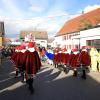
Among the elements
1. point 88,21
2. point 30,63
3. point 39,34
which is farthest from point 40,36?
point 30,63

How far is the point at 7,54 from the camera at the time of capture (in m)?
53.5

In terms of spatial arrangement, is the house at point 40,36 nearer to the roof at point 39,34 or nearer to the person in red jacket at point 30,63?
the roof at point 39,34

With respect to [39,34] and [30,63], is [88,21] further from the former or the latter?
[39,34]

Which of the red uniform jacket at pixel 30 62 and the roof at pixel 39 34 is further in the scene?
the roof at pixel 39 34

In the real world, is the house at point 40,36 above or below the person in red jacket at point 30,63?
above

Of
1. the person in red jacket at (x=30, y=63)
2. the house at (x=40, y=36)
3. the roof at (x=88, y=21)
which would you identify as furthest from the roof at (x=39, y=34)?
the person in red jacket at (x=30, y=63)

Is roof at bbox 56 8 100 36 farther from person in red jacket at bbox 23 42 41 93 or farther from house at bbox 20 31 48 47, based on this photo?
house at bbox 20 31 48 47

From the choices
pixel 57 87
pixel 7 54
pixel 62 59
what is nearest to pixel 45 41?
pixel 7 54

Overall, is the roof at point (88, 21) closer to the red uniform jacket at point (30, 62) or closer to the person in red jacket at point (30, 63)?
the person in red jacket at point (30, 63)

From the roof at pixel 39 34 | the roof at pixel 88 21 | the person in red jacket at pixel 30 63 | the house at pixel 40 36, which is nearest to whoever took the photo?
the person in red jacket at pixel 30 63

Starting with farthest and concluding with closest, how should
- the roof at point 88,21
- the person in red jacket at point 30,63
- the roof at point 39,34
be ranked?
the roof at point 39,34, the roof at point 88,21, the person in red jacket at point 30,63

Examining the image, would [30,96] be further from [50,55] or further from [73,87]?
[50,55]

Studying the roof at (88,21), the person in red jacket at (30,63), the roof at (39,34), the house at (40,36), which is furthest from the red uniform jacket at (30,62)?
the roof at (39,34)

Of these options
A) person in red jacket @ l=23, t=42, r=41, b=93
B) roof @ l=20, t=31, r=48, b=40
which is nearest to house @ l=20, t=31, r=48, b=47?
roof @ l=20, t=31, r=48, b=40
